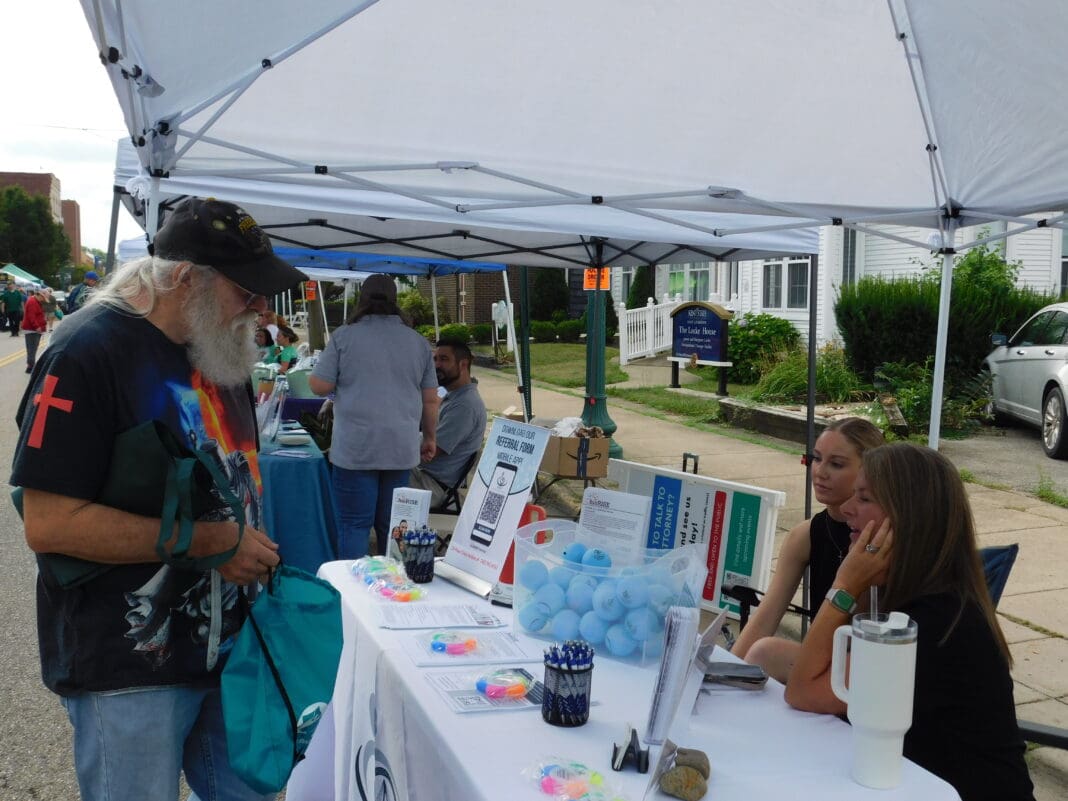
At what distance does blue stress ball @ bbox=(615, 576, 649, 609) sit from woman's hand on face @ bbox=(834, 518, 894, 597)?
483 millimetres

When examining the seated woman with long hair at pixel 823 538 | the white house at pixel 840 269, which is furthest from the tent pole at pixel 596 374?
the seated woman with long hair at pixel 823 538

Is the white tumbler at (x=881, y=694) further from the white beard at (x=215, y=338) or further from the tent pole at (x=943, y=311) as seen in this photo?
the tent pole at (x=943, y=311)

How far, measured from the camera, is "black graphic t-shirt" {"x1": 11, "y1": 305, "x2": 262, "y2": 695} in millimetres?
1793

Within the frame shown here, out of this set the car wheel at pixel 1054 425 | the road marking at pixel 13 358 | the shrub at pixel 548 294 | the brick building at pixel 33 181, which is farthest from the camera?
the brick building at pixel 33 181

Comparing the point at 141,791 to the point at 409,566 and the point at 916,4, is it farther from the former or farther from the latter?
the point at 916,4

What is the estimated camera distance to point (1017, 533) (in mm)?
7148

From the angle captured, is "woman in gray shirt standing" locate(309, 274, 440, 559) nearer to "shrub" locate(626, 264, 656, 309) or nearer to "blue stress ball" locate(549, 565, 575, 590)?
"blue stress ball" locate(549, 565, 575, 590)

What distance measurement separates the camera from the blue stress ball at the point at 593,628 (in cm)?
240

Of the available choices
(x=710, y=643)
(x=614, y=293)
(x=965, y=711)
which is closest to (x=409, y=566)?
(x=710, y=643)

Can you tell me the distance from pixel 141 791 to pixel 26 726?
252 centimetres

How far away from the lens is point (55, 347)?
6.07ft

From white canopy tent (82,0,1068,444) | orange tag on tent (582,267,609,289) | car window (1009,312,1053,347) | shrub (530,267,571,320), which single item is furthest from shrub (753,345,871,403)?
shrub (530,267,571,320)

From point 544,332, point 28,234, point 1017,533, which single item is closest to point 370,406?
point 1017,533

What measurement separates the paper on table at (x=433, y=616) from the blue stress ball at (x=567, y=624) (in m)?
0.26
